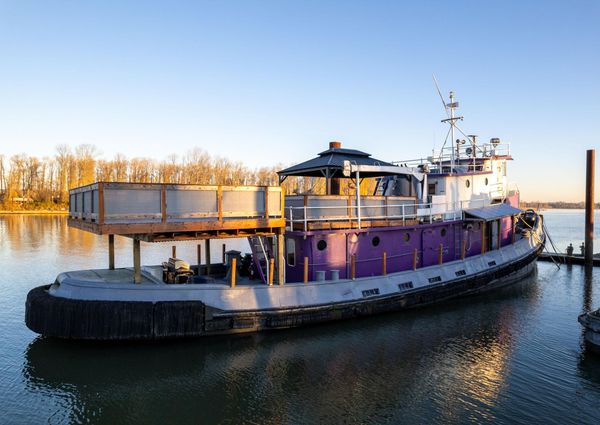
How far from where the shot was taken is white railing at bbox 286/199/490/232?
14.6 metres

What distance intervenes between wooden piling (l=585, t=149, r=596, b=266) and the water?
14.5 metres

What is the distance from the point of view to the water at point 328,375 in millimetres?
8766

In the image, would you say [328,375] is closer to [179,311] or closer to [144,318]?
[179,311]

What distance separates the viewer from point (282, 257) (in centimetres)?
1378

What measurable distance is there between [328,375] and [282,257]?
4430mm

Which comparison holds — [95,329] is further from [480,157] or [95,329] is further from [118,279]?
[480,157]

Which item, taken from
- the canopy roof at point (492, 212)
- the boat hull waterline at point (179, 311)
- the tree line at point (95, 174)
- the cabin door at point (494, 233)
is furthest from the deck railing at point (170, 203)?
the tree line at point (95, 174)

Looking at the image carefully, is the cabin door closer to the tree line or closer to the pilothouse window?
the pilothouse window

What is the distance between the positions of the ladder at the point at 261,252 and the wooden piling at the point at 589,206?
78.2 feet

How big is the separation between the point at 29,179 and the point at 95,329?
108831mm

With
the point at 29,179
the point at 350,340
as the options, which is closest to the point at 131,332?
the point at 350,340

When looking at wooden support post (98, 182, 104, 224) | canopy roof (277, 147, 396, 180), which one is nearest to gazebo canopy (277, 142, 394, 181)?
canopy roof (277, 147, 396, 180)

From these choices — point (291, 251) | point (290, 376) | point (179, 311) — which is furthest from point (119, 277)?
point (290, 376)

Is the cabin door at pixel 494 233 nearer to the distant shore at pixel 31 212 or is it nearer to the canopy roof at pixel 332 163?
the canopy roof at pixel 332 163
